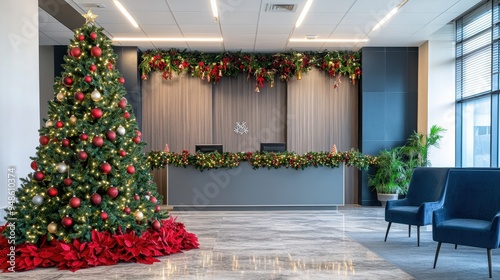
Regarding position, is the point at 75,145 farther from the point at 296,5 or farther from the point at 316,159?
the point at 316,159

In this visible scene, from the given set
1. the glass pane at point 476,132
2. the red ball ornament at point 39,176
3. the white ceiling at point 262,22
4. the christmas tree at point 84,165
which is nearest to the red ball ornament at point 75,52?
the christmas tree at point 84,165

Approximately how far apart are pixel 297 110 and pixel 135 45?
13.6 ft

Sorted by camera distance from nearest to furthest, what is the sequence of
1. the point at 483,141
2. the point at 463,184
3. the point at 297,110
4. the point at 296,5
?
the point at 463,184 → the point at 296,5 → the point at 483,141 → the point at 297,110

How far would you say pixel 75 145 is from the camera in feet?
16.2

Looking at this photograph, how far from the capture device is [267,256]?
521cm

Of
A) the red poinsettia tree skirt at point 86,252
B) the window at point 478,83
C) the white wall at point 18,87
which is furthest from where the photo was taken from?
the window at point 478,83

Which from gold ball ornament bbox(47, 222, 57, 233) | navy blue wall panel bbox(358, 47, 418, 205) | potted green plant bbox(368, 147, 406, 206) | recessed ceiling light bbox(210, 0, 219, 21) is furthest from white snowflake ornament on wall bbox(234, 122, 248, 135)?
gold ball ornament bbox(47, 222, 57, 233)

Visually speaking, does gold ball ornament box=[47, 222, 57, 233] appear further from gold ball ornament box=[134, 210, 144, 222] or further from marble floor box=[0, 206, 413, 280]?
gold ball ornament box=[134, 210, 144, 222]

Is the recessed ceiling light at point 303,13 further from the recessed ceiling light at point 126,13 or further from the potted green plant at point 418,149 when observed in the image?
the potted green plant at point 418,149

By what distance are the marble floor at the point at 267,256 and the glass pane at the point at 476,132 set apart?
2629 mm

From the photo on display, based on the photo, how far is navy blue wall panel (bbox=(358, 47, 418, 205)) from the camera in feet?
35.9

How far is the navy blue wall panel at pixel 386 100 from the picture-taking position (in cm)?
1093

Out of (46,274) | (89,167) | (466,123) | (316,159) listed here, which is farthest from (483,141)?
(46,274)

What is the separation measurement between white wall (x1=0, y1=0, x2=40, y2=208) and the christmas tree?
1060 millimetres
